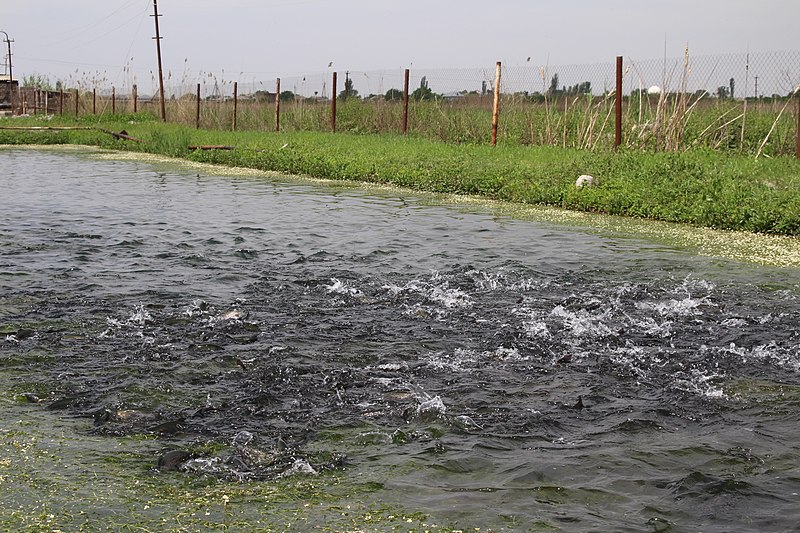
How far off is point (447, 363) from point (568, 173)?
8.46 metres

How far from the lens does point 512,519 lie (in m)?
3.43

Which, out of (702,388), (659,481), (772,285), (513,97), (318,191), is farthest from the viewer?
(513,97)

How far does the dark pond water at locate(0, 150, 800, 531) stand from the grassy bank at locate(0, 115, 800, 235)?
1.60m

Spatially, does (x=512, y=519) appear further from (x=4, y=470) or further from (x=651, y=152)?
(x=651, y=152)

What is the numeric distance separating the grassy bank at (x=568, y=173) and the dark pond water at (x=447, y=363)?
1604 mm

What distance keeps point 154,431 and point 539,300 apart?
353 cm

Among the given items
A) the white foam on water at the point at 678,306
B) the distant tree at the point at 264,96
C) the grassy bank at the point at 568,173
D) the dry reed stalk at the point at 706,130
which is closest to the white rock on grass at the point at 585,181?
the grassy bank at the point at 568,173

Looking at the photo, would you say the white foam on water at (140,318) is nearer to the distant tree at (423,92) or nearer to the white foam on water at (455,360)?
the white foam on water at (455,360)

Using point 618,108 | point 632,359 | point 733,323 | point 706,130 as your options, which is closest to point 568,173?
point 618,108

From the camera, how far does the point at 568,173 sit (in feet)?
43.5

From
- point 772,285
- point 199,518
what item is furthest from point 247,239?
point 199,518

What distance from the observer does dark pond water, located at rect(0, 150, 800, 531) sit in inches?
149

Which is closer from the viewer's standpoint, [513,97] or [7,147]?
[513,97]

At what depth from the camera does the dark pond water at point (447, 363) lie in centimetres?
379
